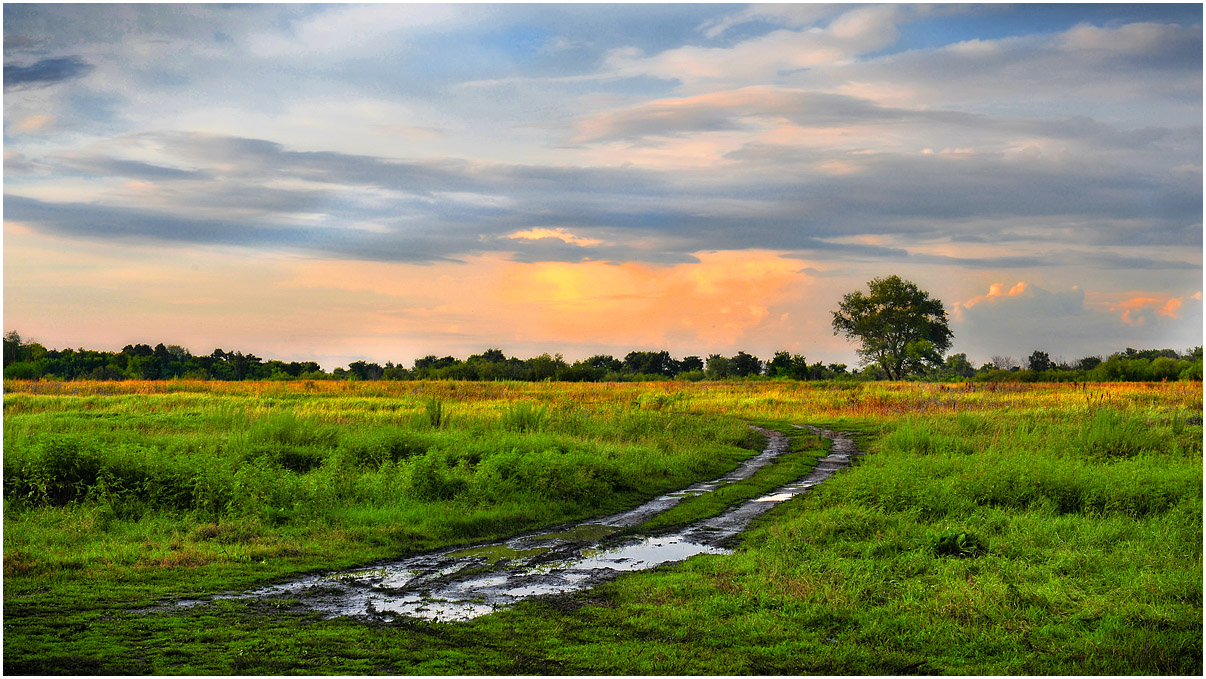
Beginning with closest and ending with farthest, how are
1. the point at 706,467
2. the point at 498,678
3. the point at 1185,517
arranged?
1. the point at 498,678
2. the point at 1185,517
3. the point at 706,467

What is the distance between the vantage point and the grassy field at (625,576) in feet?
20.9

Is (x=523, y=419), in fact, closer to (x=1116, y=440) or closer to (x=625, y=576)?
(x=625, y=576)

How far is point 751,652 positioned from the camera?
645 centimetres

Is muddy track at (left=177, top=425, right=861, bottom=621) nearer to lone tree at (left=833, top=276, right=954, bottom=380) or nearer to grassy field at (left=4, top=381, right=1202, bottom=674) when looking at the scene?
grassy field at (left=4, top=381, right=1202, bottom=674)

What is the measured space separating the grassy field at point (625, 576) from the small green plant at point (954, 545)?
0.08 feet

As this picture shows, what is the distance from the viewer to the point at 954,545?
943 cm

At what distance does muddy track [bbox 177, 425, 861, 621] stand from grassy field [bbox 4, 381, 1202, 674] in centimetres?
40

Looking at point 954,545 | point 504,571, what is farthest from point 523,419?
point 954,545

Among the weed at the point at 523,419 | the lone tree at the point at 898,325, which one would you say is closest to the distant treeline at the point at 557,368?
the lone tree at the point at 898,325

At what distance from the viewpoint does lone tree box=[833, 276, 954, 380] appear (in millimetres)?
67875

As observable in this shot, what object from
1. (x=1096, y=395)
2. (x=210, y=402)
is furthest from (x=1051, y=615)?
(x=210, y=402)

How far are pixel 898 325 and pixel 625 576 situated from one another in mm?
64061

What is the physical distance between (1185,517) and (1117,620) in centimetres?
542

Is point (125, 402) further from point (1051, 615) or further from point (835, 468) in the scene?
point (1051, 615)
